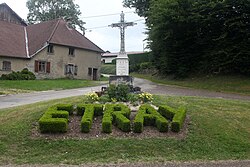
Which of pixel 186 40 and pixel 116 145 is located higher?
pixel 186 40

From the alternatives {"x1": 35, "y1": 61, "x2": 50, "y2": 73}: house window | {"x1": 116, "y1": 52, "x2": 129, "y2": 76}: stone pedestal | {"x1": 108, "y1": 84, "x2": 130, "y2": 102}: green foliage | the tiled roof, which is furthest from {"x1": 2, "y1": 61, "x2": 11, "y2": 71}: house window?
{"x1": 108, "y1": 84, "x2": 130, "y2": 102}: green foliage

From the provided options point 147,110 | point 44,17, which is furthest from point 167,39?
point 44,17

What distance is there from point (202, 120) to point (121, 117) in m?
2.67

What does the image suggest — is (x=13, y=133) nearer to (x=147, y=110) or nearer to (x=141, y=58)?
(x=147, y=110)

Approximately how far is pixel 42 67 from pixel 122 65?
2166 centimetres

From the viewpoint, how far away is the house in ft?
106

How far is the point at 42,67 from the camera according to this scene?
34.4m

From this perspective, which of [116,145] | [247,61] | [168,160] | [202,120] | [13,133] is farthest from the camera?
[247,61]

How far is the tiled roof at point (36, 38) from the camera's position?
32781 mm

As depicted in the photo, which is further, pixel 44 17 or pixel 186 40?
pixel 44 17

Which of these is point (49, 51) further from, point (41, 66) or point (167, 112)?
point (167, 112)

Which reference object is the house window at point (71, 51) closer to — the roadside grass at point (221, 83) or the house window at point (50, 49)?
the house window at point (50, 49)

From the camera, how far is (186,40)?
2939 centimetres

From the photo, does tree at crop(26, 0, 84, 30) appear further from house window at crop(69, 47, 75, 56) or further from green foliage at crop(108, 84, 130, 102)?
green foliage at crop(108, 84, 130, 102)
